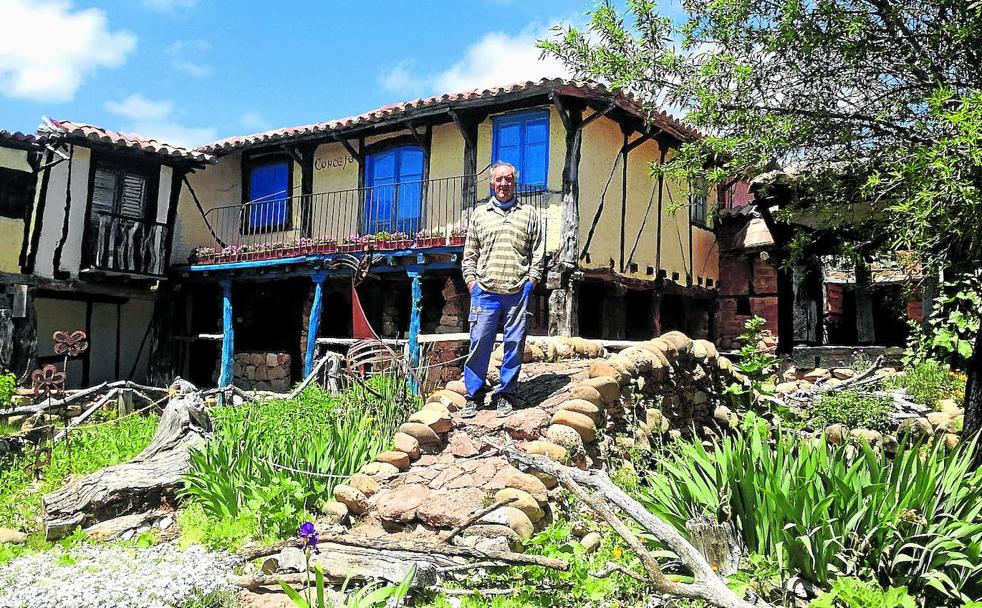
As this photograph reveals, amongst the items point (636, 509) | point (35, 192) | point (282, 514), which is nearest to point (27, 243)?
point (35, 192)

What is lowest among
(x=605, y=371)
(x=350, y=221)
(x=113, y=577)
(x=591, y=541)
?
(x=113, y=577)

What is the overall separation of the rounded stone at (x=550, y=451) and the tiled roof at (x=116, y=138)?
11.5 metres

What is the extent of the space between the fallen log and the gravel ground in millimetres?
662

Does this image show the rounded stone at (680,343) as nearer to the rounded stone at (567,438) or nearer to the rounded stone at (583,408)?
the rounded stone at (583,408)

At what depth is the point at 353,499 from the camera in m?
4.52

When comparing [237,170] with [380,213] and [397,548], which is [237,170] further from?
[397,548]

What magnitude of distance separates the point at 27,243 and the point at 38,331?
2104 mm

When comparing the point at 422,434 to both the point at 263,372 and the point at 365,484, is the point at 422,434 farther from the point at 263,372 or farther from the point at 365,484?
the point at 263,372

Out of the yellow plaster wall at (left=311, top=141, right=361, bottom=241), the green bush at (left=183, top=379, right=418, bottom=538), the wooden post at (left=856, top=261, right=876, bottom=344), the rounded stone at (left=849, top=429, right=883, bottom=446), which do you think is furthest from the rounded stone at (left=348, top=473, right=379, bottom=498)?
the wooden post at (left=856, top=261, right=876, bottom=344)

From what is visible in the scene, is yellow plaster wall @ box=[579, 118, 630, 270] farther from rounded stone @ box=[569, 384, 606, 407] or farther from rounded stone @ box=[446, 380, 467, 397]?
rounded stone @ box=[569, 384, 606, 407]

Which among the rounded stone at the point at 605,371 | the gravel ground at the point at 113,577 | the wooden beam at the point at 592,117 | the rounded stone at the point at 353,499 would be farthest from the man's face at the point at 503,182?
the wooden beam at the point at 592,117

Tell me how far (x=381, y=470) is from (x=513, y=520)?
1.31 metres

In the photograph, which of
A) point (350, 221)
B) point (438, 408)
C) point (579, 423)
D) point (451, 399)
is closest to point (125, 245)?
point (350, 221)

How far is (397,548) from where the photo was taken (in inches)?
150
